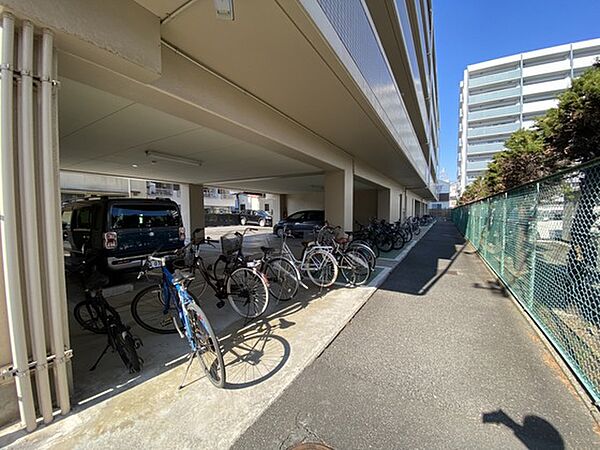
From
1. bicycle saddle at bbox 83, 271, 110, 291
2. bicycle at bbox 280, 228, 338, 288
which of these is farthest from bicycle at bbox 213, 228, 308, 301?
bicycle saddle at bbox 83, 271, 110, 291

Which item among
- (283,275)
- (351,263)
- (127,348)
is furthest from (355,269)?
(127,348)

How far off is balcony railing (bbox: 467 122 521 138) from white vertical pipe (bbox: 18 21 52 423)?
5139cm

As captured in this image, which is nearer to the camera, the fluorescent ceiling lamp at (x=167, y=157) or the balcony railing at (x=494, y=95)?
the fluorescent ceiling lamp at (x=167, y=157)

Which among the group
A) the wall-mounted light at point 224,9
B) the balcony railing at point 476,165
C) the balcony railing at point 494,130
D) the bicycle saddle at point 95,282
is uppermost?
the balcony railing at point 494,130

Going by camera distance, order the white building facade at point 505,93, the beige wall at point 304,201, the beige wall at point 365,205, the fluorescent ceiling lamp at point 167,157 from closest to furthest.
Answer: the fluorescent ceiling lamp at point 167,157 < the beige wall at point 365,205 < the beige wall at point 304,201 < the white building facade at point 505,93

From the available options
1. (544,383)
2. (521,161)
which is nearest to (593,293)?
(544,383)

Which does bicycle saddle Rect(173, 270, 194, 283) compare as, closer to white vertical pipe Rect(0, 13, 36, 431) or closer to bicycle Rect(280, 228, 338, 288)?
white vertical pipe Rect(0, 13, 36, 431)

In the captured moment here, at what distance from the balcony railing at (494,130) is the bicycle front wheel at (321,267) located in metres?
48.3

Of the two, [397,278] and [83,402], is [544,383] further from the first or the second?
[83,402]

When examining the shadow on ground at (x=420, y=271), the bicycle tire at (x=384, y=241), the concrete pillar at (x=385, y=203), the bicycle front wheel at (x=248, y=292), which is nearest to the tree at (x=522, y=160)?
the shadow on ground at (x=420, y=271)

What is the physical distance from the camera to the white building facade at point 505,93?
118ft

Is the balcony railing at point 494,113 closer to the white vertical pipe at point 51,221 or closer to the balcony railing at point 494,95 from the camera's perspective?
the balcony railing at point 494,95

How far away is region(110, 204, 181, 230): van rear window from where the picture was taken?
4.54 metres

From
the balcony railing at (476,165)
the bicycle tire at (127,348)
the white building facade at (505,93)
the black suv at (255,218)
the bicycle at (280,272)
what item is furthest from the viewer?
the balcony railing at (476,165)
